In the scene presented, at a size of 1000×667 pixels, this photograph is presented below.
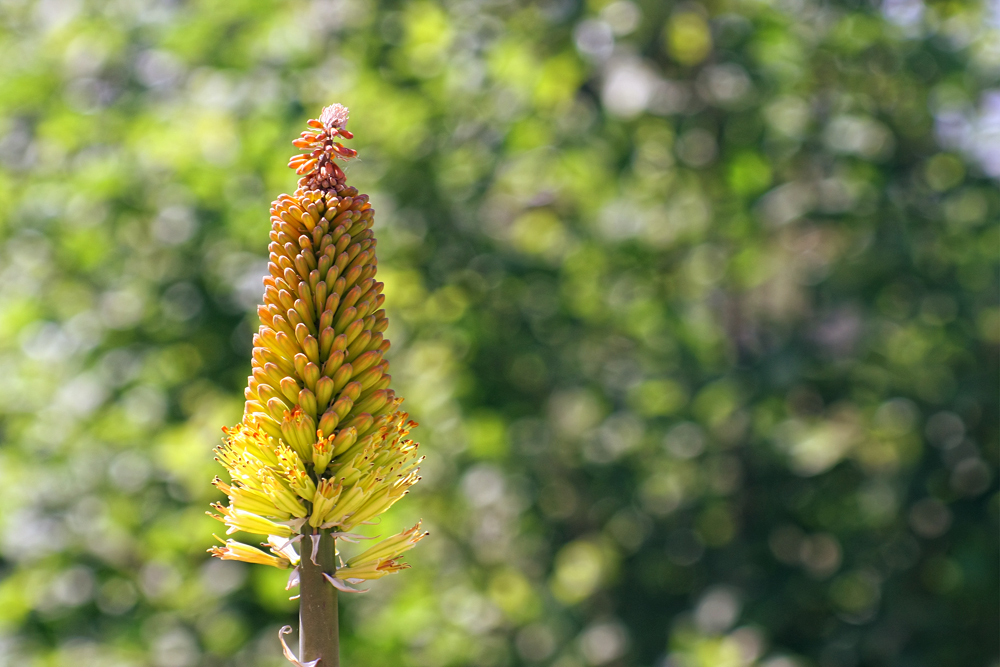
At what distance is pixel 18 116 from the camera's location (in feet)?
18.2

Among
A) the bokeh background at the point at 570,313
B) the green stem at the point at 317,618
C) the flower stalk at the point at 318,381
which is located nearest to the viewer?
the green stem at the point at 317,618

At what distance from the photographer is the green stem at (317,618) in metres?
1.03

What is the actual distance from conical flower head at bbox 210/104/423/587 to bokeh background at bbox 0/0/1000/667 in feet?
10.5

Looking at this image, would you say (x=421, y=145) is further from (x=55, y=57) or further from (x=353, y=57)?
(x=55, y=57)

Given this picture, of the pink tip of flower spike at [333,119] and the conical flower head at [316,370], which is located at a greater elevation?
the pink tip of flower spike at [333,119]

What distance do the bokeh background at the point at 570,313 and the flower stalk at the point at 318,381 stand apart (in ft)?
10.4

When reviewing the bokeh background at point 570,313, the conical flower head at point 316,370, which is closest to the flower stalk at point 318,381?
the conical flower head at point 316,370

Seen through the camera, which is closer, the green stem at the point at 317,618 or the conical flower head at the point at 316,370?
the green stem at the point at 317,618

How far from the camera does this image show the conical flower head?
1.14 meters

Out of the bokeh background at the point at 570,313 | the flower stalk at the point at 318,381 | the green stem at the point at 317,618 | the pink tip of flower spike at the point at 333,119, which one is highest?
the bokeh background at the point at 570,313

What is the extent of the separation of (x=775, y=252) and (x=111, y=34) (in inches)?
158

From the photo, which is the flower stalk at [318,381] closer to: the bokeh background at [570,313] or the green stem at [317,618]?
the green stem at [317,618]

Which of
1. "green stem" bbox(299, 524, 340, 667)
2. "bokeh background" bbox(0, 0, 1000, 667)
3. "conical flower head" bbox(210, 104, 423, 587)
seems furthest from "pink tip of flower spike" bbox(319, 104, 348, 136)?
"bokeh background" bbox(0, 0, 1000, 667)

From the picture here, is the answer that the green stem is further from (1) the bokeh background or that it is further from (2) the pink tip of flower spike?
(1) the bokeh background
